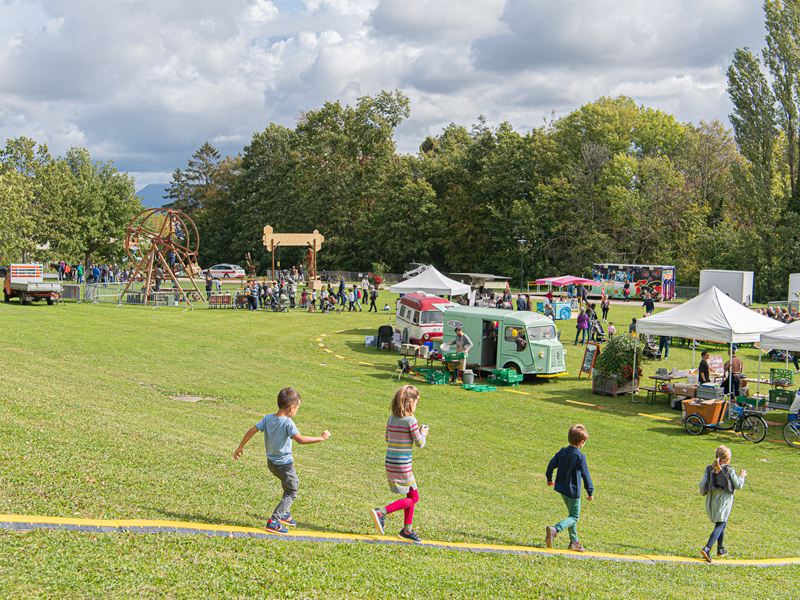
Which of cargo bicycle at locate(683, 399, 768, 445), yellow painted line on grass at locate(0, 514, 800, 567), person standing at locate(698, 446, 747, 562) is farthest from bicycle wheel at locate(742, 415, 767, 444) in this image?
yellow painted line on grass at locate(0, 514, 800, 567)

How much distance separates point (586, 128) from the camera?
64.9 meters

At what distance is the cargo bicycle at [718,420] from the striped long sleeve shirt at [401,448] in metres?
11.1

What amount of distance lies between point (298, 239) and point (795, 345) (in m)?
43.8

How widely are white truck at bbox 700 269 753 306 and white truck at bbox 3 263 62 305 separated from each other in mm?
40808

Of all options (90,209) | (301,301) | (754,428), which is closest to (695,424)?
(754,428)

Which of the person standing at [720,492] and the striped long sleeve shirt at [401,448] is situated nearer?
the striped long sleeve shirt at [401,448]

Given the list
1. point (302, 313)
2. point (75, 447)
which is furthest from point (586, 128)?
point (75, 447)

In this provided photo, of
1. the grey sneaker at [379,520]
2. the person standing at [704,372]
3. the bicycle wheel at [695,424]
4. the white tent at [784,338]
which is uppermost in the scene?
the white tent at [784,338]

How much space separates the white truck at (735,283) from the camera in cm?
4309

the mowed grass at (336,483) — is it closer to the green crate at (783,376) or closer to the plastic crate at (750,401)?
the plastic crate at (750,401)

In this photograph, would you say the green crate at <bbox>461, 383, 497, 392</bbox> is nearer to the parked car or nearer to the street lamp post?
the street lamp post

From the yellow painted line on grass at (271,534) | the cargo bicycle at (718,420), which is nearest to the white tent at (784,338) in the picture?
the cargo bicycle at (718,420)

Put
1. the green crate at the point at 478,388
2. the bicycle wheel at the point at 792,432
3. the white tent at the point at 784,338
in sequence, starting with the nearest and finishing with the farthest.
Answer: the bicycle wheel at the point at 792,432
the white tent at the point at 784,338
the green crate at the point at 478,388

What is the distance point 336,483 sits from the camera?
9.00 metres
